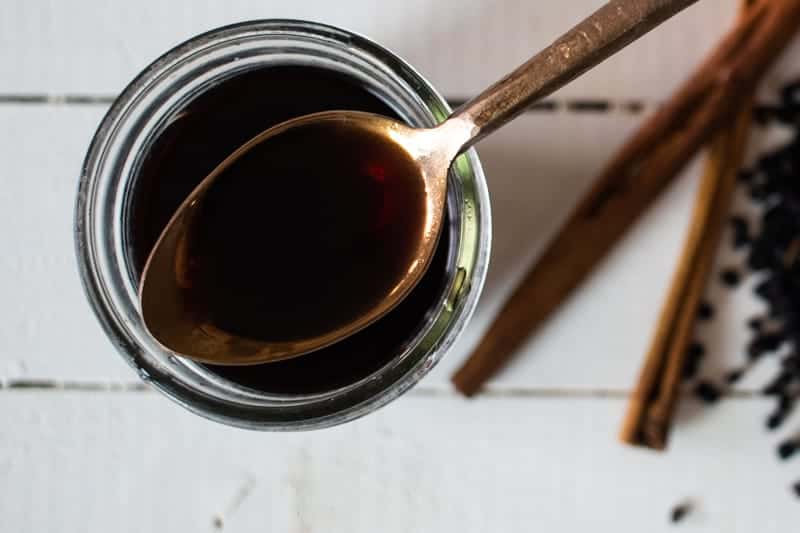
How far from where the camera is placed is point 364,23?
0.73 m

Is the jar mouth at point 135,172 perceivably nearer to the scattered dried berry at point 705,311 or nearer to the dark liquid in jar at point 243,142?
the dark liquid in jar at point 243,142

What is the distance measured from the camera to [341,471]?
0.74 m

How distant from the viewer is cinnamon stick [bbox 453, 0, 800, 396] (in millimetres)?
716

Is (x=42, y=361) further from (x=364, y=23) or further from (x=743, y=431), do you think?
(x=743, y=431)

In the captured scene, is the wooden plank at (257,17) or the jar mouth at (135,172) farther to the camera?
the wooden plank at (257,17)

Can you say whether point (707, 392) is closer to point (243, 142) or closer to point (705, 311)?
point (705, 311)

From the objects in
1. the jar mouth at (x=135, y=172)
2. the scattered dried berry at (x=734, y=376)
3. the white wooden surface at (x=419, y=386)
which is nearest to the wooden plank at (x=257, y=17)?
the white wooden surface at (x=419, y=386)

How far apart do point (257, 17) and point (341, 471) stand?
37cm

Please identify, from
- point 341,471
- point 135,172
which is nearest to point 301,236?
point 135,172

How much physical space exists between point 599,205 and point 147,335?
36cm

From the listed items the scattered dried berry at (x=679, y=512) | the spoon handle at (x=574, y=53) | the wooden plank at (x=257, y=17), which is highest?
the wooden plank at (x=257, y=17)

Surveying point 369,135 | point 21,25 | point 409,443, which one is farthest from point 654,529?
point 21,25

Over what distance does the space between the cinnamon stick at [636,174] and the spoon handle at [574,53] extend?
0.21 metres

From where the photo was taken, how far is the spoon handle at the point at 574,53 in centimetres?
51
